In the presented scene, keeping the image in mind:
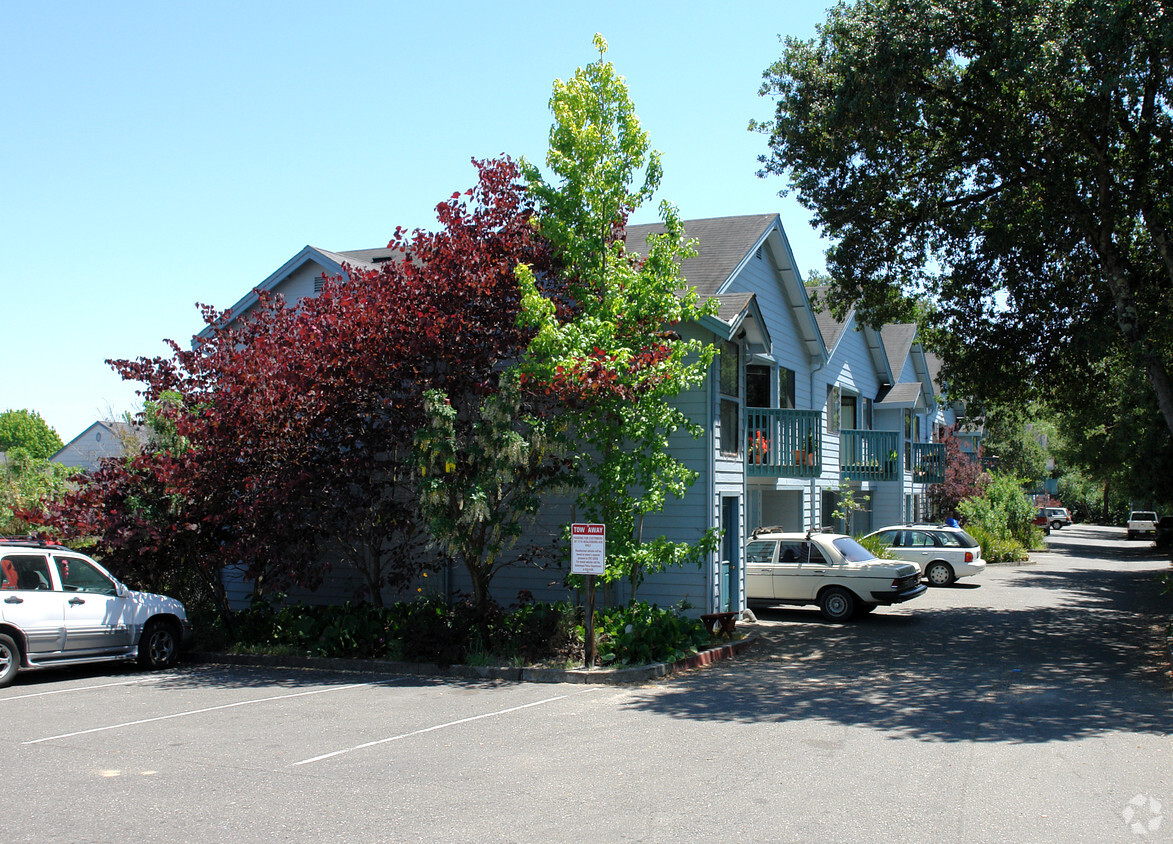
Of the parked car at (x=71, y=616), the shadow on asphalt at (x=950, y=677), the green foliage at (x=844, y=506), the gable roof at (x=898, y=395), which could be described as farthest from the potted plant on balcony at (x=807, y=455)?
the gable roof at (x=898, y=395)

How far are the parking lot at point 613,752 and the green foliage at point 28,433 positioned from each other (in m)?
113

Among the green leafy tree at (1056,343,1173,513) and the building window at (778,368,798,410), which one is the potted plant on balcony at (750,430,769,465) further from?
the green leafy tree at (1056,343,1173,513)

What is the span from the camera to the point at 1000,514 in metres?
36.9

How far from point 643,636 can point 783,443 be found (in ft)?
26.4

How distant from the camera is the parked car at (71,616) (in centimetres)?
1231

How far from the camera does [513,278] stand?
13.7 metres

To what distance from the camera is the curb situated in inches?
490

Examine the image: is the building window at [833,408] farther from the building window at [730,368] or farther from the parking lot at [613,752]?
the parking lot at [613,752]

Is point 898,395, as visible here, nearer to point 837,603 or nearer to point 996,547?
point 996,547

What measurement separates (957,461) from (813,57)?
2927 cm

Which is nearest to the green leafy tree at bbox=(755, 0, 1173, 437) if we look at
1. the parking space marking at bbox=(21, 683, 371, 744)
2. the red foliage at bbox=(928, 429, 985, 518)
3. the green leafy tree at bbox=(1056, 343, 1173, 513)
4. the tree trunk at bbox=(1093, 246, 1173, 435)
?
the tree trunk at bbox=(1093, 246, 1173, 435)

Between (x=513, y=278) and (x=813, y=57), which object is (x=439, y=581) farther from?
(x=813, y=57)

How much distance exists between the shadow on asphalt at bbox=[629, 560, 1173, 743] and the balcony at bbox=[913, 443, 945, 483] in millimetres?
13473

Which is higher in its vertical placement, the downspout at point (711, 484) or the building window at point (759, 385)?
the building window at point (759, 385)
